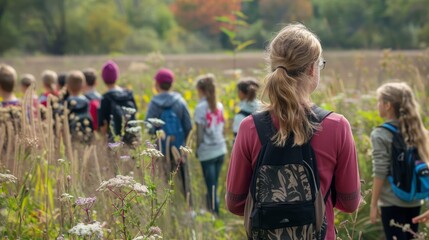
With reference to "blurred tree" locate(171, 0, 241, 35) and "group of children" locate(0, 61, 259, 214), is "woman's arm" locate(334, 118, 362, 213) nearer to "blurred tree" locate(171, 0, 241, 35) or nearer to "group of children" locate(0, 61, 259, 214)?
"group of children" locate(0, 61, 259, 214)

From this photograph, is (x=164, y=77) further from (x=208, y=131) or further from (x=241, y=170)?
(x=241, y=170)

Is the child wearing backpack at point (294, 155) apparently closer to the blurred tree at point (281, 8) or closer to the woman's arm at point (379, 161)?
the woman's arm at point (379, 161)

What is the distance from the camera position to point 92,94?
7859mm

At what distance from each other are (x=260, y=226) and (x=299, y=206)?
0.18 m

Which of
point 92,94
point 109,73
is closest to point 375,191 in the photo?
point 109,73

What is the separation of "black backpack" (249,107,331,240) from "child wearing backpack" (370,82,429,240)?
208 centimetres

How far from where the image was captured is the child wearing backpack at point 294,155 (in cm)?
271

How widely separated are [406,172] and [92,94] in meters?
4.23

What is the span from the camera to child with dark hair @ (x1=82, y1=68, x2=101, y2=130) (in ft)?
25.1

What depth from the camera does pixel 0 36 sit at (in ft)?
156

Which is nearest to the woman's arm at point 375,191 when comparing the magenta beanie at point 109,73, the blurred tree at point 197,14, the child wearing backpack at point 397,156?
the child wearing backpack at point 397,156

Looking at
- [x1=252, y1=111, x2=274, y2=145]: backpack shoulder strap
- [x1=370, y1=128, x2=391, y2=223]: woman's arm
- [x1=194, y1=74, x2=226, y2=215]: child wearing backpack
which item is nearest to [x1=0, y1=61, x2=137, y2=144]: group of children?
[x1=194, y1=74, x2=226, y2=215]: child wearing backpack

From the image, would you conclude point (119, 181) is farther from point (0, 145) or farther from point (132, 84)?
point (132, 84)

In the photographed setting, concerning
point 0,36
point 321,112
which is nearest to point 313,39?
point 321,112
